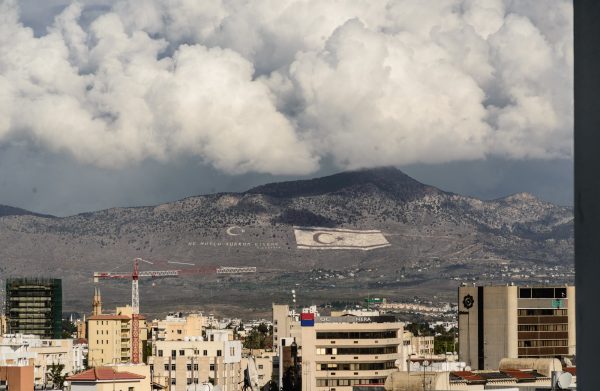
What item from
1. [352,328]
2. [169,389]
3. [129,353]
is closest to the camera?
[352,328]

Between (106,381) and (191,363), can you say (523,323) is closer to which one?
(191,363)

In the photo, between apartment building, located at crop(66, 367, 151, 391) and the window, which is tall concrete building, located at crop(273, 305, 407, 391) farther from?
apartment building, located at crop(66, 367, 151, 391)

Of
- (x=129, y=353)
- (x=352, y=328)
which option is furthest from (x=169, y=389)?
(x=129, y=353)

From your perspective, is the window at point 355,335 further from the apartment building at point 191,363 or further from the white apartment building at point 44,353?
the white apartment building at point 44,353

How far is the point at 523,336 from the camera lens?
136750 mm
